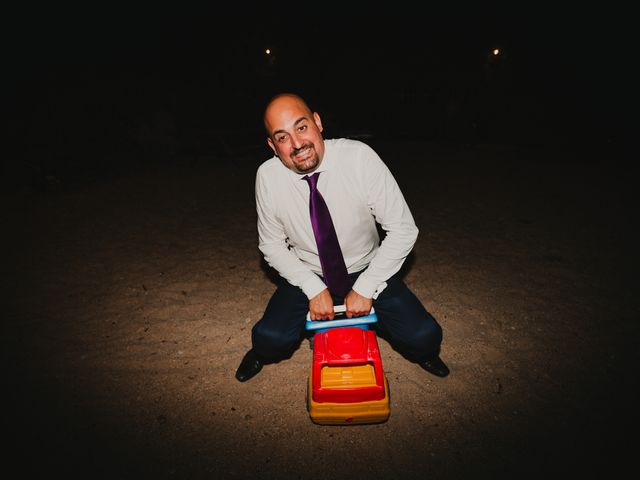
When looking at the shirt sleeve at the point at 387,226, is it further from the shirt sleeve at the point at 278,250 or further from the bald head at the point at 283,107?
the bald head at the point at 283,107

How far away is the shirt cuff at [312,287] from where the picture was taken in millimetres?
2166

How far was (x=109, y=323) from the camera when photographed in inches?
138

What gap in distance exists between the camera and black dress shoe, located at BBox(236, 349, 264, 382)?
2.68 meters

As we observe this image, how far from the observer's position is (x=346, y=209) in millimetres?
2205

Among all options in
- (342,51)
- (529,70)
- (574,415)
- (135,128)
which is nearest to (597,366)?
(574,415)

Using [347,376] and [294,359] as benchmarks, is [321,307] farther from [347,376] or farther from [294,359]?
[294,359]

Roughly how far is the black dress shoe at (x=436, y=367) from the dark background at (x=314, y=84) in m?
Result: 10.1

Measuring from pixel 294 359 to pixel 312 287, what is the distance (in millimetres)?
1061

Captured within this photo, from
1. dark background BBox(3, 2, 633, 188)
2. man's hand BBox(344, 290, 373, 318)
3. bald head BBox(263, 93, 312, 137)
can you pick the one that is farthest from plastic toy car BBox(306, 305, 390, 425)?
dark background BBox(3, 2, 633, 188)

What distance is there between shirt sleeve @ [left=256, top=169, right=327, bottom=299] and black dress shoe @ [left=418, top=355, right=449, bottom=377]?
3.94 ft

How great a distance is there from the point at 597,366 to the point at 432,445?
1667 millimetres

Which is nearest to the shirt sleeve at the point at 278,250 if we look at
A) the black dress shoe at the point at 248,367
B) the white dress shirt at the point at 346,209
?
the white dress shirt at the point at 346,209

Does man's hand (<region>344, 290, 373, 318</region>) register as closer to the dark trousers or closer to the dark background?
the dark trousers

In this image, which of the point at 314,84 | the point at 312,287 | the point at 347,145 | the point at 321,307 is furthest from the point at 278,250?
the point at 314,84
